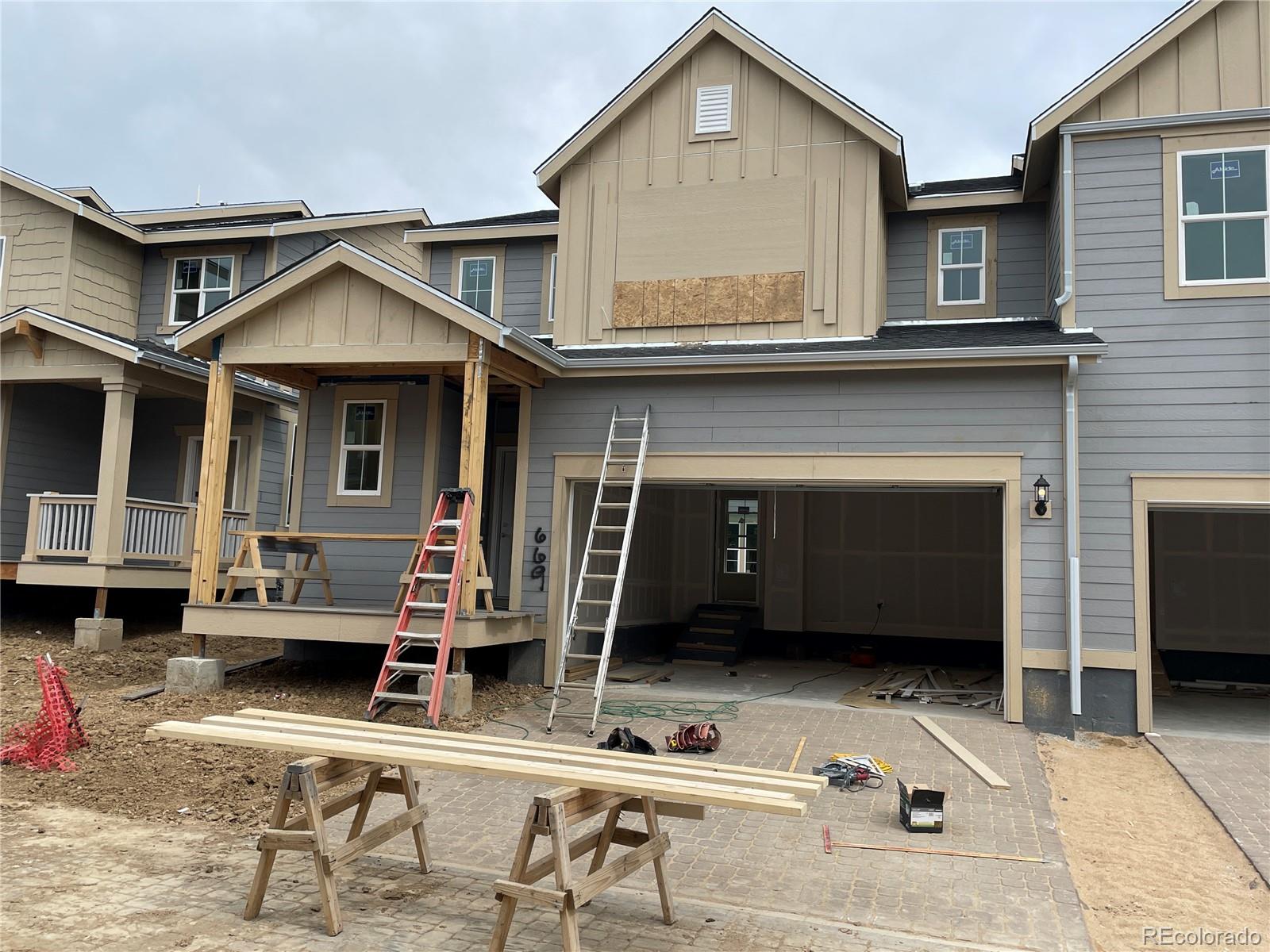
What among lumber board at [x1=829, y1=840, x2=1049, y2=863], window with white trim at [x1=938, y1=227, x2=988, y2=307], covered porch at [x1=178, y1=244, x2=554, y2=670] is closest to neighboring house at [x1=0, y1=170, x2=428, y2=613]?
covered porch at [x1=178, y1=244, x2=554, y2=670]

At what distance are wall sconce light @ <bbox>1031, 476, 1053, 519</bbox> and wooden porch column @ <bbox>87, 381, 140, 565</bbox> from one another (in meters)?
11.6

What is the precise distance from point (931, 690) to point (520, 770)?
8763 millimetres

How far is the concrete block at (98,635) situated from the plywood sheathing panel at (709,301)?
7952 millimetres

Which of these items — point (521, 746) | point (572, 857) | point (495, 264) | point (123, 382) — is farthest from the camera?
point (495, 264)

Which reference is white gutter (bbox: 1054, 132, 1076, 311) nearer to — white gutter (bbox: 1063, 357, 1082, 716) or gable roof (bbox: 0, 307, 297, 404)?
white gutter (bbox: 1063, 357, 1082, 716)

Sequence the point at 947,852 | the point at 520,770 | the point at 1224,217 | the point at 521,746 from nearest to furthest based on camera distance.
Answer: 1. the point at 520,770
2. the point at 521,746
3. the point at 947,852
4. the point at 1224,217

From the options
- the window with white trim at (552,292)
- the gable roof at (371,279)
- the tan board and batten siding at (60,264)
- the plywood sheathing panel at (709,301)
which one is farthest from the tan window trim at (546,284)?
the tan board and batten siding at (60,264)

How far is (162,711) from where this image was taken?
942 centimetres

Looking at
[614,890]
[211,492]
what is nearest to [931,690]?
[614,890]

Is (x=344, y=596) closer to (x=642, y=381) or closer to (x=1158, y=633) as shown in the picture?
(x=642, y=381)

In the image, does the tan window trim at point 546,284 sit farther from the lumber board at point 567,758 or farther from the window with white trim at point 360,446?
the lumber board at point 567,758

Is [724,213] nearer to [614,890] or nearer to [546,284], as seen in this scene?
[546,284]

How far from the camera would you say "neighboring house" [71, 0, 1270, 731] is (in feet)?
32.2

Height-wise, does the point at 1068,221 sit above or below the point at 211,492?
above
